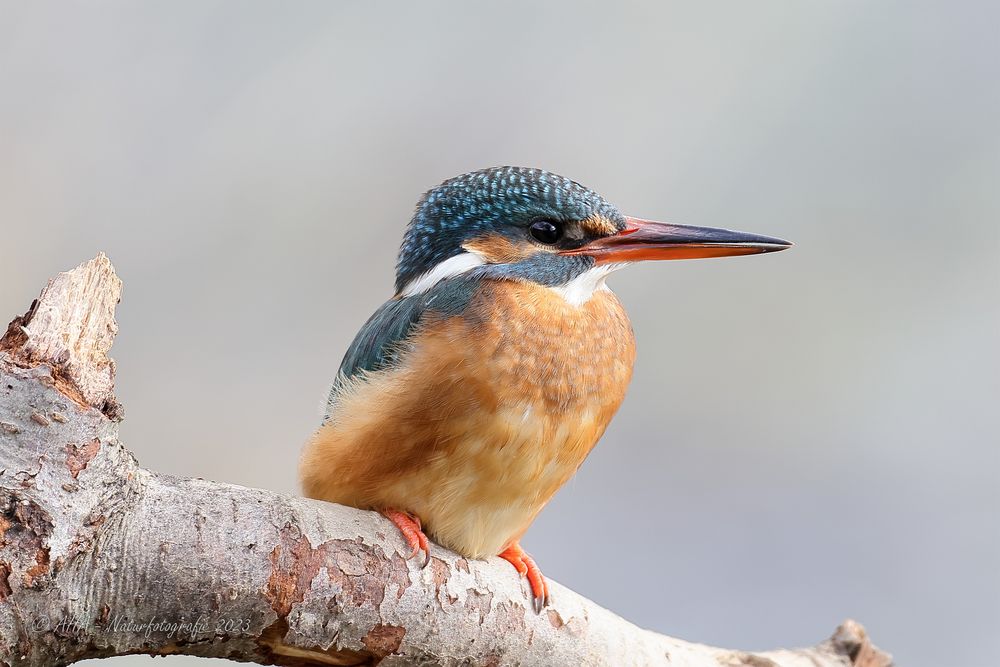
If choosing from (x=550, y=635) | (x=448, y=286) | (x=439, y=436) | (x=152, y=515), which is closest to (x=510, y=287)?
(x=448, y=286)

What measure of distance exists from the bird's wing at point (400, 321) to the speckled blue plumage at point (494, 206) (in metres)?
0.12

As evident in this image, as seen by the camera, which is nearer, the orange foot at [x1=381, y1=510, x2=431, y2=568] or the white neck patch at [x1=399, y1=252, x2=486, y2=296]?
the orange foot at [x1=381, y1=510, x2=431, y2=568]

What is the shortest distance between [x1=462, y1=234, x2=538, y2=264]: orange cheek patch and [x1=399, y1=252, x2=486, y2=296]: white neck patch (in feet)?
0.05

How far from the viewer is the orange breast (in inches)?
66.6

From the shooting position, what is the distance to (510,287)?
1827 mm

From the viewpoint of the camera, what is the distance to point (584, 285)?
191 centimetres

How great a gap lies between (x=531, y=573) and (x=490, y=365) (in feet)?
1.25

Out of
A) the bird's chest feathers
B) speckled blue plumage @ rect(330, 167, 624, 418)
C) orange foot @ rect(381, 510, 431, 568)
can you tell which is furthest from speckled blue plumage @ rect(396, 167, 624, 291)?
orange foot @ rect(381, 510, 431, 568)

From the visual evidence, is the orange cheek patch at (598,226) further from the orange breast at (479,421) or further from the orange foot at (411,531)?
the orange foot at (411,531)

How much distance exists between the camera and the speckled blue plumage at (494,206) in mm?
1889

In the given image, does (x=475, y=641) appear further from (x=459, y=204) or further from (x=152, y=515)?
(x=459, y=204)

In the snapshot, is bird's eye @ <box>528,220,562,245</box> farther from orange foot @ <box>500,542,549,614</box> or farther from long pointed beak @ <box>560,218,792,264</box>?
orange foot @ <box>500,542,549,614</box>

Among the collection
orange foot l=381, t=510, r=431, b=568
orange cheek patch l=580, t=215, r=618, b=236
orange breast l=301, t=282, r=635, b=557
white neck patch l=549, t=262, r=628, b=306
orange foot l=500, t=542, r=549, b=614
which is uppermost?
orange cheek patch l=580, t=215, r=618, b=236

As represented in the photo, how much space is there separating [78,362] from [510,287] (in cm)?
78
